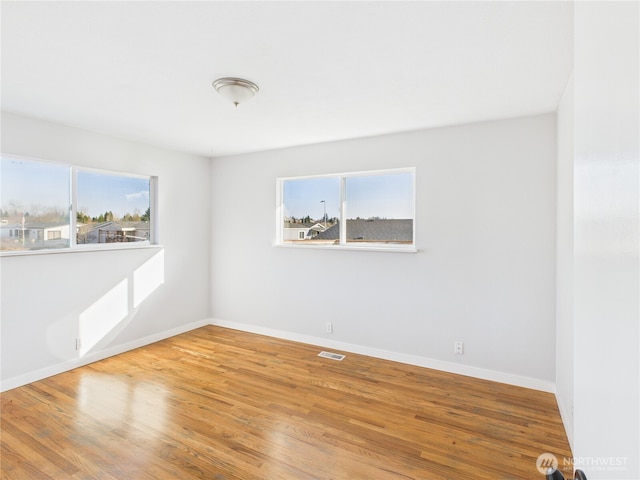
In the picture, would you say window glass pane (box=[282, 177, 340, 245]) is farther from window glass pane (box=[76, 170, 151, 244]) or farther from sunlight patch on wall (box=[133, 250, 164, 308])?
window glass pane (box=[76, 170, 151, 244])

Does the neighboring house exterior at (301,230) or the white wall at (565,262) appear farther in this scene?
the neighboring house exterior at (301,230)

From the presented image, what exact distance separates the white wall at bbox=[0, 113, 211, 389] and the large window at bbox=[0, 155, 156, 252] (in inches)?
5.0

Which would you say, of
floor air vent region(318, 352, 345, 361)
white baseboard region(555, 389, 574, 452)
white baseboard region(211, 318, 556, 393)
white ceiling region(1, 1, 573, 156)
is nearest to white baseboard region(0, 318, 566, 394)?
white baseboard region(211, 318, 556, 393)

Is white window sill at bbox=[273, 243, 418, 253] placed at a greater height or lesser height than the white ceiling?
lesser

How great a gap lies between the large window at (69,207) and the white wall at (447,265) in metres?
1.51

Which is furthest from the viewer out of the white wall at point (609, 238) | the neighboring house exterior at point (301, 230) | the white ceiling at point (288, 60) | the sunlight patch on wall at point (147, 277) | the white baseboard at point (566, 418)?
the neighboring house exterior at point (301, 230)

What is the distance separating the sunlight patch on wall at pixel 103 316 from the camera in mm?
3577

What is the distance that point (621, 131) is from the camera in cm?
46

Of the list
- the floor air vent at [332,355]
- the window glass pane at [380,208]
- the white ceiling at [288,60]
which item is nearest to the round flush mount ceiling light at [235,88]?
the white ceiling at [288,60]

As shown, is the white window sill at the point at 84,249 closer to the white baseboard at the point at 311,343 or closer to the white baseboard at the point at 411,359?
the white baseboard at the point at 311,343

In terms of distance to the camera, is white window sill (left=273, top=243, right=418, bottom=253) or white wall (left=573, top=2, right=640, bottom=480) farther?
white window sill (left=273, top=243, right=418, bottom=253)

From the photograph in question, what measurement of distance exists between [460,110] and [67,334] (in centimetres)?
434

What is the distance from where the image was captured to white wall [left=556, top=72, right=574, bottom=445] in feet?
7.53

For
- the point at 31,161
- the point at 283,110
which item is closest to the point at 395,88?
the point at 283,110
